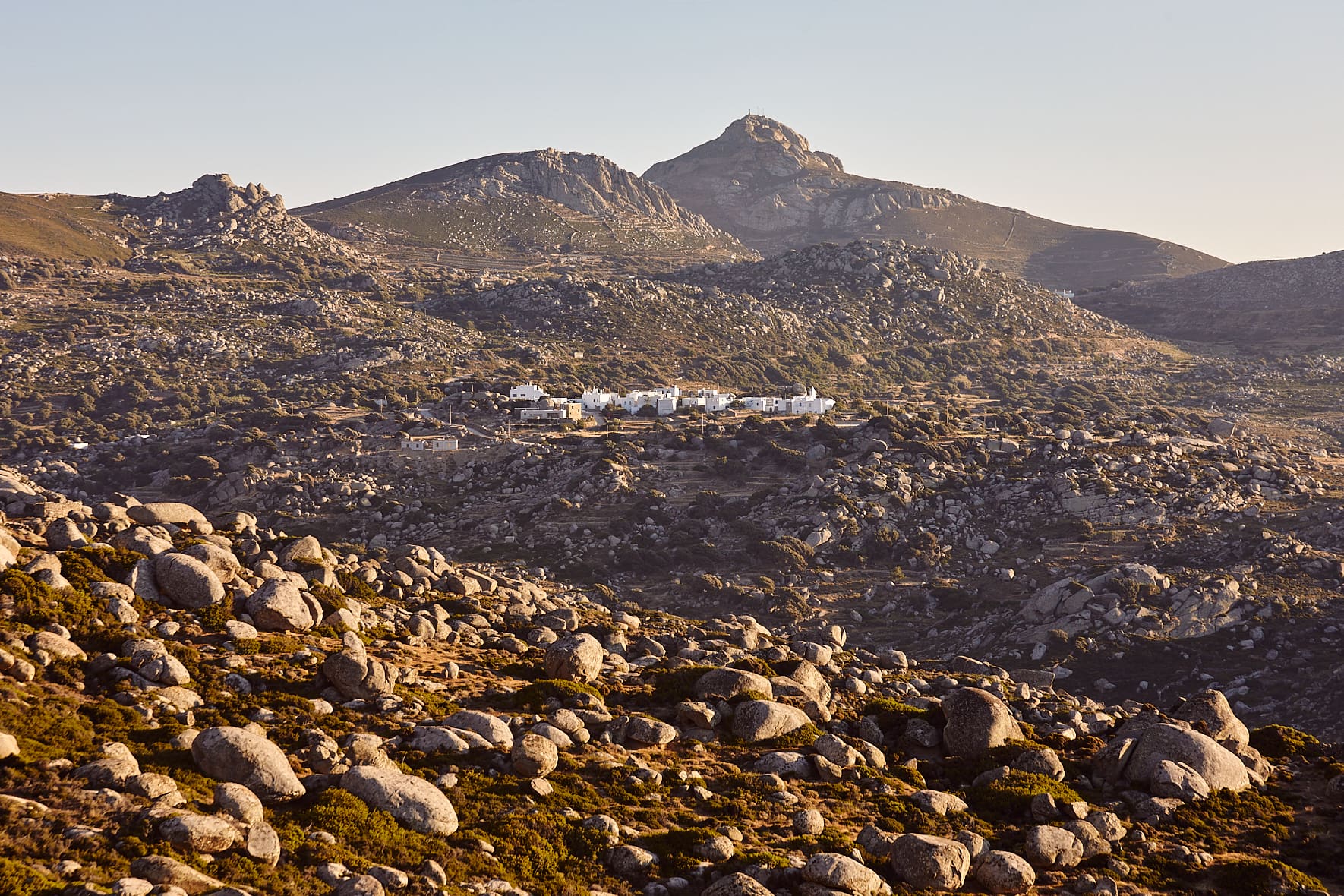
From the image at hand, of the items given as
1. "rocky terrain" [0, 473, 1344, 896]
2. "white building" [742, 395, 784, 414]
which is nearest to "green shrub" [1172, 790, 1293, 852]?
"rocky terrain" [0, 473, 1344, 896]

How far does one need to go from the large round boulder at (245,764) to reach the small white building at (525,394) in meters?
74.2

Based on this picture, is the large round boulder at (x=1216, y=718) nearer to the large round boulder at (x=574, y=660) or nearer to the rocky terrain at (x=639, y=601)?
the rocky terrain at (x=639, y=601)

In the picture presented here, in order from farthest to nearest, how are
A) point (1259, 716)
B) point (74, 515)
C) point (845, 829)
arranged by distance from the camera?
point (1259, 716)
point (74, 515)
point (845, 829)

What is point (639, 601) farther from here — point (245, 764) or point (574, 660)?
point (245, 764)

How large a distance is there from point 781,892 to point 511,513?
52.8 m

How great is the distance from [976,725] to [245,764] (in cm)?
1749

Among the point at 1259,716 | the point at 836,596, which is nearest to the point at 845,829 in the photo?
Result: the point at 1259,716

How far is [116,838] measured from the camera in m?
13.9

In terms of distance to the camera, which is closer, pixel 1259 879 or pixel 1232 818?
pixel 1259 879

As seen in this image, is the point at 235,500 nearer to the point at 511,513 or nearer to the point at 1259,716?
the point at 511,513

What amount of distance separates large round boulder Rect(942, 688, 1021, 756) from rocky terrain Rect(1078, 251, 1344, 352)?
141 meters

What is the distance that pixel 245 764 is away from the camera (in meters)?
16.9

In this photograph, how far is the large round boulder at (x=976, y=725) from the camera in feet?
81.6

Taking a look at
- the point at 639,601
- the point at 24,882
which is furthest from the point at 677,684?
the point at 639,601
